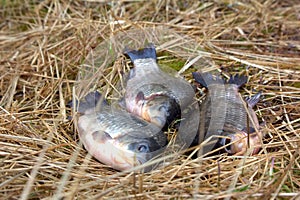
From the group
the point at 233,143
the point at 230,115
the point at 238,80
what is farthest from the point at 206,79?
the point at 233,143

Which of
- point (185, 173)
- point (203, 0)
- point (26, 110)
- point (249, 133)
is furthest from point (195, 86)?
point (203, 0)

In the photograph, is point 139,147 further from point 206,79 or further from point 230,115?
point 206,79

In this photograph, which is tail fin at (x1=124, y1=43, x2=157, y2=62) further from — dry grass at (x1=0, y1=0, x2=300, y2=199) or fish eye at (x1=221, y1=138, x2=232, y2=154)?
fish eye at (x1=221, y1=138, x2=232, y2=154)

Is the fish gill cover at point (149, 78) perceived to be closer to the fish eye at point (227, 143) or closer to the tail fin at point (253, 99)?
the fish eye at point (227, 143)

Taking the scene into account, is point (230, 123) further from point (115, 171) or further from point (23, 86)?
point (23, 86)

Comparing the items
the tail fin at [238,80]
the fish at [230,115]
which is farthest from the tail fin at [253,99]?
the tail fin at [238,80]

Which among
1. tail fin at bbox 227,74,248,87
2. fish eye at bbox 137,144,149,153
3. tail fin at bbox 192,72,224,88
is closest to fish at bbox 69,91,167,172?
fish eye at bbox 137,144,149,153
